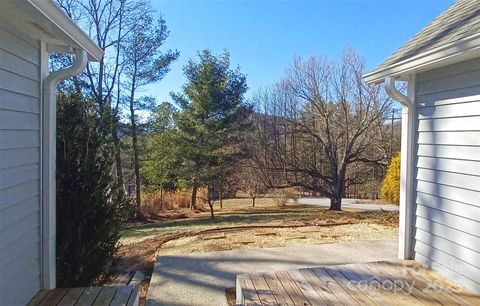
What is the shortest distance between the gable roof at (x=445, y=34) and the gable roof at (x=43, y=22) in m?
2.58

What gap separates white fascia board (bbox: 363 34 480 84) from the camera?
87.3 inches

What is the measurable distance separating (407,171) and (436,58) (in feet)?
3.78

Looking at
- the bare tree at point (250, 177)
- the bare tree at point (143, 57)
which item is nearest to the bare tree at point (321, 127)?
the bare tree at point (250, 177)

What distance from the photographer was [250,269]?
14.1 ft

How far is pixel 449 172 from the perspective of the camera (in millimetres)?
2734

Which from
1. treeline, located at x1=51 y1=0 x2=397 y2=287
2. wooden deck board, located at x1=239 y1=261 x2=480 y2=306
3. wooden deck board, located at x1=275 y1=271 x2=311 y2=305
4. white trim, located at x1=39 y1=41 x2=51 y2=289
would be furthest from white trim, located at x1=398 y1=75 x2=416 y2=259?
treeline, located at x1=51 y1=0 x2=397 y2=287

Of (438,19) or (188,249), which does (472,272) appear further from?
(188,249)

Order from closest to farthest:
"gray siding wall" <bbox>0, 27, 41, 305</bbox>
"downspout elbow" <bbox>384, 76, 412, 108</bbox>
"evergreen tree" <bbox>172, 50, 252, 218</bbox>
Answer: "gray siding wall" <bbox>0, 27, 41, 305</bbox>
"downspout elbow" <bbox>384, 76, 412, 108</bbox>
"evergreen tree" <bbox>172, 50, 252, 218</bbox>

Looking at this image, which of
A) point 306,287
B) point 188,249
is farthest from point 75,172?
point 188,249

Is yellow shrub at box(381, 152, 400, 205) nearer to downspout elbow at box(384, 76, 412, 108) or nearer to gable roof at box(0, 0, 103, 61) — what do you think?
downspout elbow at box(384, 76, 412, 108)

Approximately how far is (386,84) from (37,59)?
298cm

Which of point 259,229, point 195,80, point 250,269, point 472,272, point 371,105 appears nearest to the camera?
point 472,272

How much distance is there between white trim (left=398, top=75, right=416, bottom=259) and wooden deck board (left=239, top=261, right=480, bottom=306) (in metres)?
0.21

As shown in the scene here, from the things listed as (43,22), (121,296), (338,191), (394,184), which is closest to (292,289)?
(121,296)
